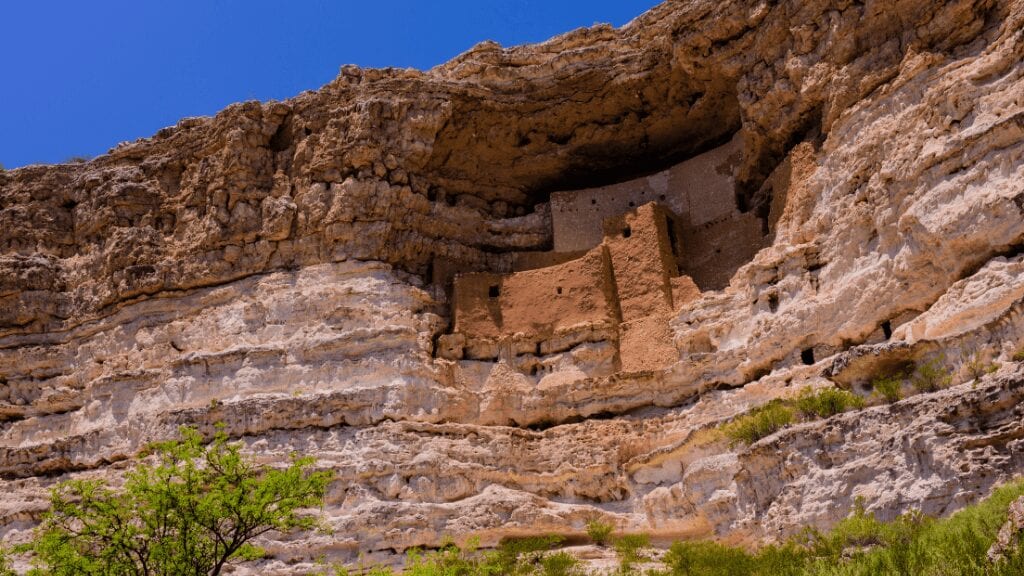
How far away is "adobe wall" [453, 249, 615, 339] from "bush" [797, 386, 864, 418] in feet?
22.2

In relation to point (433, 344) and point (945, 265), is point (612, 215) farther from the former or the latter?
point (945, 265)

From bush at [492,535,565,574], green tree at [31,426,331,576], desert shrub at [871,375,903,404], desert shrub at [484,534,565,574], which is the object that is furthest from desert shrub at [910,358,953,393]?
green tree at [31,426,331,576]

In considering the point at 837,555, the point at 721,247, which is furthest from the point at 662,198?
the point at 837,555

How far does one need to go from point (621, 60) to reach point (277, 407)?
975 cm

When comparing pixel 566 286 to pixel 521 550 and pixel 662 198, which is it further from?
pixel 521 550

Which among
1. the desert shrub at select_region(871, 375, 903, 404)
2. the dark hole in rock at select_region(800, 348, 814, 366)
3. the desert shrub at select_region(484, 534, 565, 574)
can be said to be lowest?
the desert shrub at select_region(484, 534, 565, 574)

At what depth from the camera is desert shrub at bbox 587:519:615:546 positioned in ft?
56.6

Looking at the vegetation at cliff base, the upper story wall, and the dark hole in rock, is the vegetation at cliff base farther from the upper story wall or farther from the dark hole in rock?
the upper story wall

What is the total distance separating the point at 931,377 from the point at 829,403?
1.29m

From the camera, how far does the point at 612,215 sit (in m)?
23.8

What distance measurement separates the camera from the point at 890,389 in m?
13.7

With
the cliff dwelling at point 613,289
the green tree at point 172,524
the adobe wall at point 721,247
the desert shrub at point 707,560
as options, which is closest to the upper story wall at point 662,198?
the cliff dwelling at point 613,289

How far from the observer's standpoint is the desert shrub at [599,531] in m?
17.2

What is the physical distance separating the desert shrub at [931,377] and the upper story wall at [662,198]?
28.3 ft
